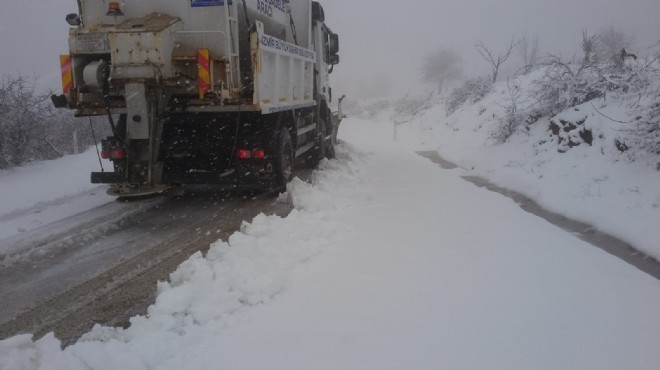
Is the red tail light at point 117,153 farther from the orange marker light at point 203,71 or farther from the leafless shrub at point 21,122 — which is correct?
the leafless shrub at point 21,122

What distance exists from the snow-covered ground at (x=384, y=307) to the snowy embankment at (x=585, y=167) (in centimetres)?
102

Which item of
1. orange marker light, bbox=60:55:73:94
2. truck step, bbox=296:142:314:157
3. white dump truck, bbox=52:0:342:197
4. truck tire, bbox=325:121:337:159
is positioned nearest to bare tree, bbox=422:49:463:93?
truck tire, bbox=325:121:337:159

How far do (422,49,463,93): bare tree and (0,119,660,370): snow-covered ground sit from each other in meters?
60.8

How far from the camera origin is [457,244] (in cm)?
509

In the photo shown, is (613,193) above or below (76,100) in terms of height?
below

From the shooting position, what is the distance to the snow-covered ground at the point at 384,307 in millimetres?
2844

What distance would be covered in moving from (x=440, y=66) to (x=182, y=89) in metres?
61.5

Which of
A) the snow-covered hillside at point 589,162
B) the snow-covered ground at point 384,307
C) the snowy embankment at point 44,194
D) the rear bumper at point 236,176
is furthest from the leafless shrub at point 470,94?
the snowy embankment at point 44,194

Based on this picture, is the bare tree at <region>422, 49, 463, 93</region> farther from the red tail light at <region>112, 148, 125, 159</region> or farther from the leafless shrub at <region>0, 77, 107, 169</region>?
the red tail light at <region>112, 148, 125, 159</region>

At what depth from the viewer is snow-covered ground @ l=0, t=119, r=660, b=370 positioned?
2.84 m

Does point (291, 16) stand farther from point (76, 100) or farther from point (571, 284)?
point (571, 284)

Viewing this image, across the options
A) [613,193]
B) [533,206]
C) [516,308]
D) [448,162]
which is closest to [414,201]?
[533,206]

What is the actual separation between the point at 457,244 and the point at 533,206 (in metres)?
3.11

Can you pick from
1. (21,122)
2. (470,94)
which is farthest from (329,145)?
(470,94)
